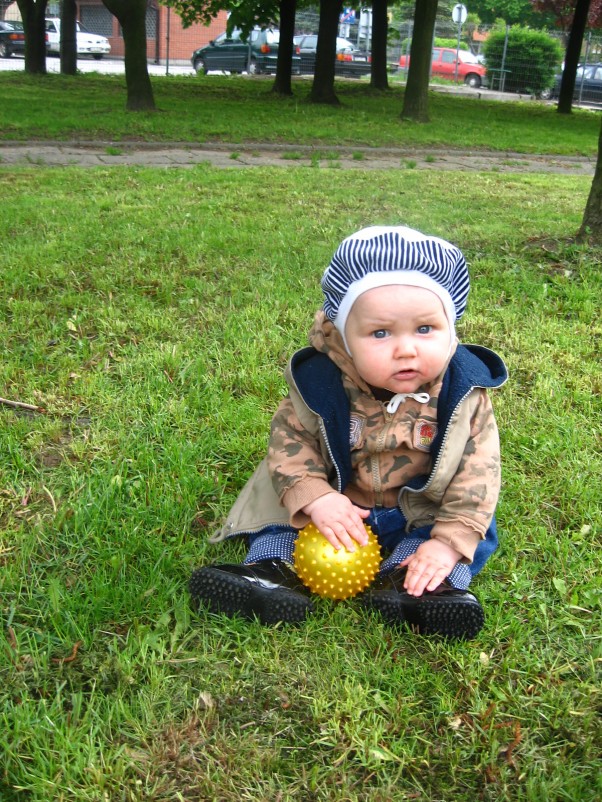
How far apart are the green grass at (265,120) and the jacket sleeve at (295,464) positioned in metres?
9.61

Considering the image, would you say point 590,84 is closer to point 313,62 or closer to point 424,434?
point 313,62

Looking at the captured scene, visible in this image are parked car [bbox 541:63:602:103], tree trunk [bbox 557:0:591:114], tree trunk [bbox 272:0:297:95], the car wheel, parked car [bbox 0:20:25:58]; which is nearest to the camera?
tree trunk [bbox 272:0:297:95]

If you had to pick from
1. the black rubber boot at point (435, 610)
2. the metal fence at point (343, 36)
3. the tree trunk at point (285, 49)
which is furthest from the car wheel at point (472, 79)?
the black rubber boot at point (435, 610)

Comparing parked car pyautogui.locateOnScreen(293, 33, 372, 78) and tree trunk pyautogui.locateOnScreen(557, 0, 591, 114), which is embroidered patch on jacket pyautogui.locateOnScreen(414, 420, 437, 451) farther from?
parked car pyautogui.locateOnScreen(293, 33, 372, 78)

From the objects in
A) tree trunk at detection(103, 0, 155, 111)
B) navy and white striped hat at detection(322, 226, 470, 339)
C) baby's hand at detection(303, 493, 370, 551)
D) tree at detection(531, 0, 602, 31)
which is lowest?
baby's hand at detection(303, 493, 370, 551)

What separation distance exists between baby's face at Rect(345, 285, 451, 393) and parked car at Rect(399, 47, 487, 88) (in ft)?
125

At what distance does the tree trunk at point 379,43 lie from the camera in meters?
23.3

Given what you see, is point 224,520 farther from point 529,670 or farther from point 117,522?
point 529,670

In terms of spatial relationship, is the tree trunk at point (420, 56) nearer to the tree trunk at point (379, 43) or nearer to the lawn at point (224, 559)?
the tree trunk at point (379, 43)

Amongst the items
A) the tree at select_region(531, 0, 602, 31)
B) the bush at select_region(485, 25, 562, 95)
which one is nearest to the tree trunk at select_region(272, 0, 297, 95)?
the tree at select_region(531, 0, 602, 31)

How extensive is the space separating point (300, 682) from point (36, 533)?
1055mm

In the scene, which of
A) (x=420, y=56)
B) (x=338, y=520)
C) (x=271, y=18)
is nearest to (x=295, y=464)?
(x=338, y=520)

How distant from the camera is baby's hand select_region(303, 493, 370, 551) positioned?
2311 millimetres

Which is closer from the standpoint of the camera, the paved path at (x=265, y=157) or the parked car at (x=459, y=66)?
the paved path at (x=265, y=157)
